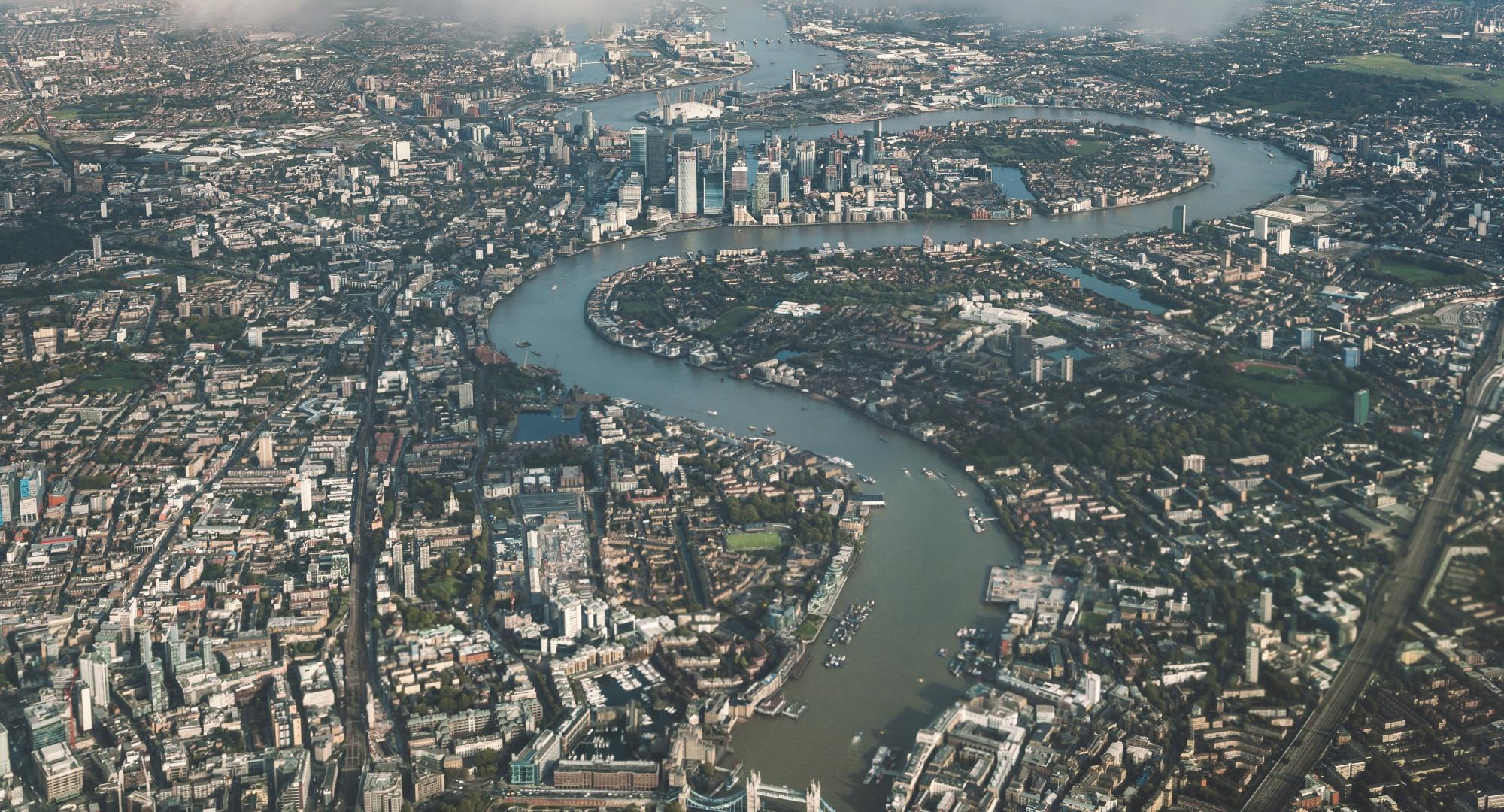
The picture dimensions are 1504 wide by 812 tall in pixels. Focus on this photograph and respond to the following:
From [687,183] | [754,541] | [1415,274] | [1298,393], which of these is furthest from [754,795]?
[687,183]

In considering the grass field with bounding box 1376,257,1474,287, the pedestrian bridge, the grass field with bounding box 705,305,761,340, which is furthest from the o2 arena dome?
the pedestrian bridge

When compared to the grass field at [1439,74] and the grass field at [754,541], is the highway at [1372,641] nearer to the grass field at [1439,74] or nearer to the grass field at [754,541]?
the grass field at [754,541]

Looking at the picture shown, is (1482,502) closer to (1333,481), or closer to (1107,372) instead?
(1333,481)

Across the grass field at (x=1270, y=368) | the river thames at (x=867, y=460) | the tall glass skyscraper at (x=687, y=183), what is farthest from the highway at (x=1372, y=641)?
the tall glass skyscraper at (x=687, y=183)

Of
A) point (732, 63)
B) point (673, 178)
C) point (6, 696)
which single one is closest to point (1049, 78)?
point (732, 63)

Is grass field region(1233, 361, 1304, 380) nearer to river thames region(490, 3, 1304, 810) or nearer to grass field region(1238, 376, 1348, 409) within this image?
grass field region(1238, 376, 1348, 409)

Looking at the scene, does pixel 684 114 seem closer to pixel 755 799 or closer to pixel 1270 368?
pixel 1270 368
